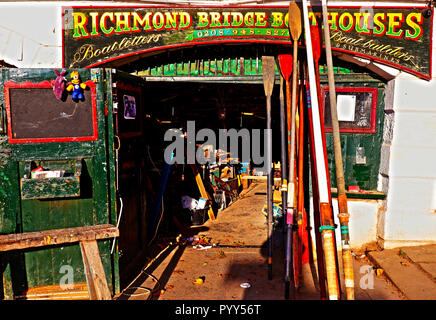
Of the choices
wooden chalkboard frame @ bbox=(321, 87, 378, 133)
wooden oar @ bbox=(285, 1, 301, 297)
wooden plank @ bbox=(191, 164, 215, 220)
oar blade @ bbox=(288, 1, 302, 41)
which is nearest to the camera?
wooden oar @ bbox=(285, 1, 301, 297)

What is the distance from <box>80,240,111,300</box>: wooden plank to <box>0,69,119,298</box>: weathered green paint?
0.98 metres

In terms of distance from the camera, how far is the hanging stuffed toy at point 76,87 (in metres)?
4.67

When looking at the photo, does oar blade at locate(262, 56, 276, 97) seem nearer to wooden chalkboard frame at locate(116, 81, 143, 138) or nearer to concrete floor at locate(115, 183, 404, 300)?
wooden chalkboard frame at locate(116, 81, 143, 138)

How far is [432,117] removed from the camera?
6.07 m

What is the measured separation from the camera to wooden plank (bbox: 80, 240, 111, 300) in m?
3.83

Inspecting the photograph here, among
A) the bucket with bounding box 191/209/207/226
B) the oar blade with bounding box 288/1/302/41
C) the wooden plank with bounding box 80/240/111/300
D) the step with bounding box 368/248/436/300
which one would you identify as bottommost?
the step with bounding box 368/248/436/300

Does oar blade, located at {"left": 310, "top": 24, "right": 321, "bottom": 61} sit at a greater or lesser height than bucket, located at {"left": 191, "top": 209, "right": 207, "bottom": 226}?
greater

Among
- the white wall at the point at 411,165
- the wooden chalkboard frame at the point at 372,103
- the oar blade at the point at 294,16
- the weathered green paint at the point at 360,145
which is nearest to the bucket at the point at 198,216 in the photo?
the weathered green paint at the point at 360,145

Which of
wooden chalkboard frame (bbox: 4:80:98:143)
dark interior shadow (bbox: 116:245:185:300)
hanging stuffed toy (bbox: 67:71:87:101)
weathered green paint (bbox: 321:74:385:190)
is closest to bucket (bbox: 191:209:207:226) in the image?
dark interior shadow (bbox: 116:245:185:300)

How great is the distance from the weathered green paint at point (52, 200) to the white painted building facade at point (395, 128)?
1974 millimetres

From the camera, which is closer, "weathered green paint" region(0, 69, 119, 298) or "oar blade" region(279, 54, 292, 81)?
"weathered green paint" region(0, 69, 119, 298)

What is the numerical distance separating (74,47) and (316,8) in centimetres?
410

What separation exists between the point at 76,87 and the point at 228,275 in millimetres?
3443

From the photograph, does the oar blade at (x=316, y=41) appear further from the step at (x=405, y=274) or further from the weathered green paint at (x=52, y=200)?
the step at (x=405, y=274)
